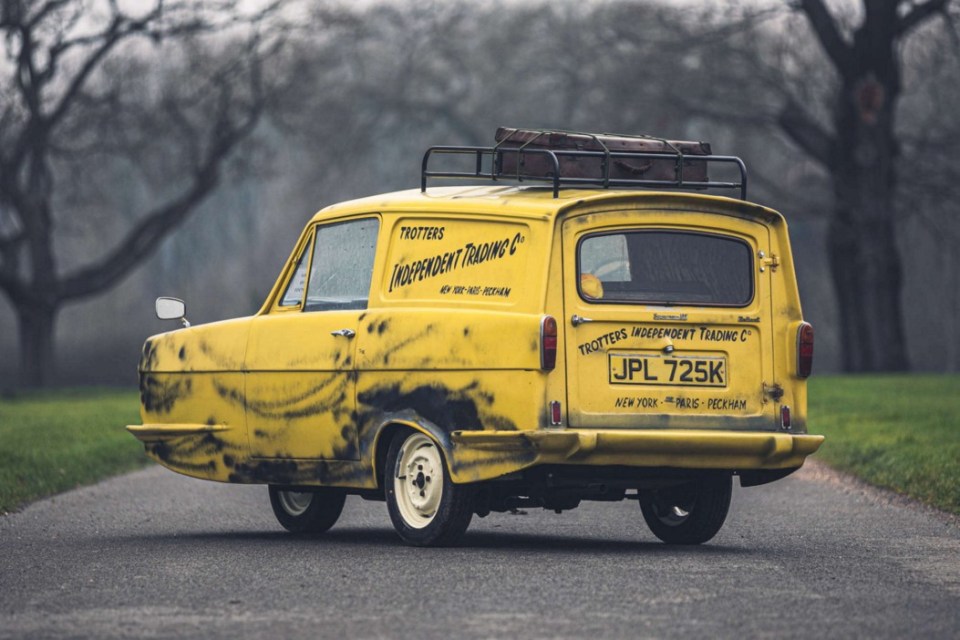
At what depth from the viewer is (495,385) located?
908cm

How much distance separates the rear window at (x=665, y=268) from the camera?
939cm

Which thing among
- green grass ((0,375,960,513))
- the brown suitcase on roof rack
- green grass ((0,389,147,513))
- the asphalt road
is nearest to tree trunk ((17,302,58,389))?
green grass ((0,375,960,513))

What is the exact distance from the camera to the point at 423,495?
31.5 feet

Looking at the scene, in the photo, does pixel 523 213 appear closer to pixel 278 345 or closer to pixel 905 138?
pixel 278 345

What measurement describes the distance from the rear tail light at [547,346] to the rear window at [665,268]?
38 centimetres

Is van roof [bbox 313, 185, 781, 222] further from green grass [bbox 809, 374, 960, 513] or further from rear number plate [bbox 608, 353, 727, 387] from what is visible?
green grass [bbox 809, 374, 960, 513]

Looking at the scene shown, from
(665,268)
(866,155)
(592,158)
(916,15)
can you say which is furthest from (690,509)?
(916,15)

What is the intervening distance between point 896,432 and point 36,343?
926 inches

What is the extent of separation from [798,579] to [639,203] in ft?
7.59

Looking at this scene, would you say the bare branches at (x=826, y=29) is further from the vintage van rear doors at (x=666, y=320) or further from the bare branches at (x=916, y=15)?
the vintage van rear doors at (x=666, y=320)

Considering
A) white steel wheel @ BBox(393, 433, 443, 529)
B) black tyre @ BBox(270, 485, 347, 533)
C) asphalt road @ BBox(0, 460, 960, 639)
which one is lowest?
asphalt road @ BBox(0, 460, 960, 639)

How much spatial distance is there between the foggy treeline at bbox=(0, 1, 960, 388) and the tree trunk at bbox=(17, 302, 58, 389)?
2608 millimetres

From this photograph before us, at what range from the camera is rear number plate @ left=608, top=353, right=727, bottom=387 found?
9.30m

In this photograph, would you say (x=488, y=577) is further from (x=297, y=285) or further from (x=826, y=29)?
(x=826, y=29)
